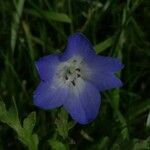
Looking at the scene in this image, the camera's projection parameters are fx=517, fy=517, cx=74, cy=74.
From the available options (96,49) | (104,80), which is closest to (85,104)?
(104,80)

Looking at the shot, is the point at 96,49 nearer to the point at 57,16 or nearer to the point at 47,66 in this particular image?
the point at 57,16

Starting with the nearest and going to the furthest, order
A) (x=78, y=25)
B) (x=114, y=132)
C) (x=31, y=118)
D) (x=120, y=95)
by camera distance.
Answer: (x=31, y=118), (x=114, y=132), (x=120, y=95), (x=78, y=25)

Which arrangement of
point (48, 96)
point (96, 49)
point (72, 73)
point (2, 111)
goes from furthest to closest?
1. point (96, 49)
2. point (72, 73)
3. point (48, 96)
4. point (2, 111)

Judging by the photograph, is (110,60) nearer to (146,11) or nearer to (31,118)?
(31,118)

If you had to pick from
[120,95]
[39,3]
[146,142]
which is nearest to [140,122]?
[120,95]

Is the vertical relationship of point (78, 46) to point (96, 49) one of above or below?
above

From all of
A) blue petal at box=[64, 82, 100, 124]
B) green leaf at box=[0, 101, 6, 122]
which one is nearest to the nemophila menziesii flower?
blue petal at box=[64, 82, 100, 124]
